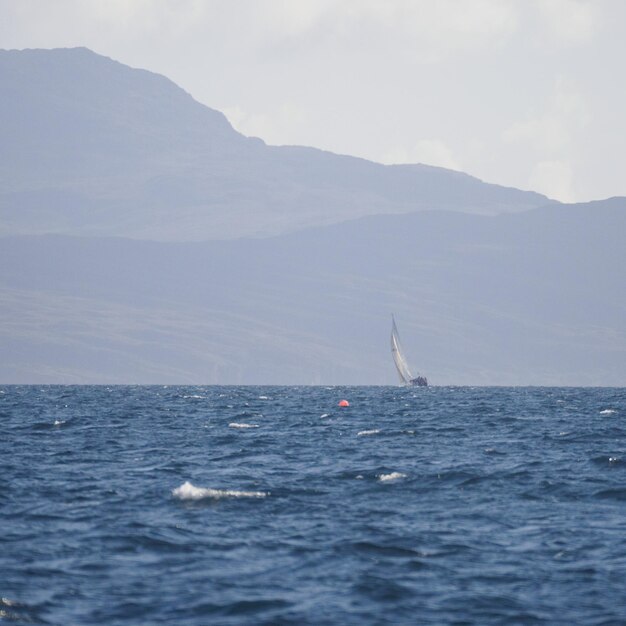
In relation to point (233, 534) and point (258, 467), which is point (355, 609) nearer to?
point (233, 534)

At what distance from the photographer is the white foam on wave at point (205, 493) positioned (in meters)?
30.7

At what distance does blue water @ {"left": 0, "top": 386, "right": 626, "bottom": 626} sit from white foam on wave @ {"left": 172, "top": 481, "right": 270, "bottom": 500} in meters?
0.09

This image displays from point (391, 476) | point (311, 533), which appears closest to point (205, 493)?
point (311, 533)

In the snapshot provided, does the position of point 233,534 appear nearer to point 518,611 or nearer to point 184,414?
point 518,611

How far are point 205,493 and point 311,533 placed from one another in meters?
5.83

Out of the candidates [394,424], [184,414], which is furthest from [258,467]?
[184,414]

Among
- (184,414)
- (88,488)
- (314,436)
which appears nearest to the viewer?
(88,488)

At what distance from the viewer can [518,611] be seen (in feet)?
64.3

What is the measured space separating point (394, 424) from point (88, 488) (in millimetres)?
33953

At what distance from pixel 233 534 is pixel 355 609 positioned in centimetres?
659

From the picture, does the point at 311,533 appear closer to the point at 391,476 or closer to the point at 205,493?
the point at 205,493

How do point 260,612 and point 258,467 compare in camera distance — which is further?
point 258,467

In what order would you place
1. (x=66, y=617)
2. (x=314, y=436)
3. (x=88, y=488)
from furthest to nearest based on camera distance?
(x=314, y=436) → (x=88, y=488) → (x=66, y=617)

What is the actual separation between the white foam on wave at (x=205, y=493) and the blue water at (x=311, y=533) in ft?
0.30
